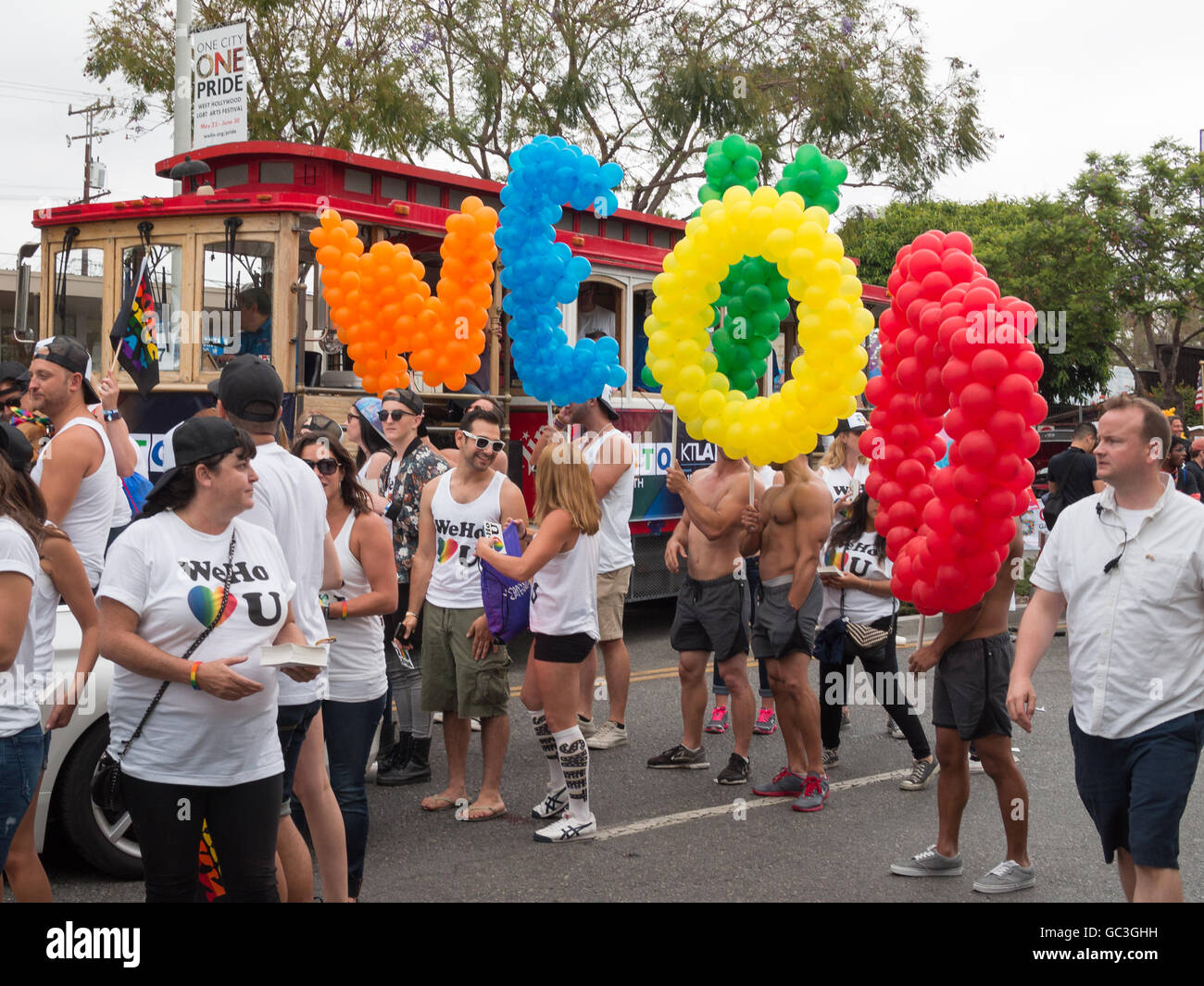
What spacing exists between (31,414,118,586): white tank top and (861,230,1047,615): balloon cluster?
3.11 metres

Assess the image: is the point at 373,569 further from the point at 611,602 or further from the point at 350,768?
the point at 611,602

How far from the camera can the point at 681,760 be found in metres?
6.82

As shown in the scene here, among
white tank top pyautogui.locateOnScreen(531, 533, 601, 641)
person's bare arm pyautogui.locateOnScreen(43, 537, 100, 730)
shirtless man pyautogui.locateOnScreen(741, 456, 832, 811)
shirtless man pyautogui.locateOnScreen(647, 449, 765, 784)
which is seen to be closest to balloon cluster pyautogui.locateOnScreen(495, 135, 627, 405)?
shirtless man pyautogui.locateOnScreen(647, 449, 765, 784)

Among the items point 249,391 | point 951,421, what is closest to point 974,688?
point 951,421

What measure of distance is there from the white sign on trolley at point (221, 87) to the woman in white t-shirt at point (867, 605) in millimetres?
9320

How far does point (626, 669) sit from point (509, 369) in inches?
127

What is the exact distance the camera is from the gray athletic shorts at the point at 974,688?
4941mm

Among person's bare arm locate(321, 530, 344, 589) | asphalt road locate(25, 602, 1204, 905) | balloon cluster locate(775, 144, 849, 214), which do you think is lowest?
asphalt road locate(25, 602, 1204, 905)

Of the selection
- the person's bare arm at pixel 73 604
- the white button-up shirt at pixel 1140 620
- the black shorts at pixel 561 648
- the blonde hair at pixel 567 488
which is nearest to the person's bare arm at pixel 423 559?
the blonde hair at pixel 567 488

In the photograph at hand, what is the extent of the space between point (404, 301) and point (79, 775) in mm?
3731

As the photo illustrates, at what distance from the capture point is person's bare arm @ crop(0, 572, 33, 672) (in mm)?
3256

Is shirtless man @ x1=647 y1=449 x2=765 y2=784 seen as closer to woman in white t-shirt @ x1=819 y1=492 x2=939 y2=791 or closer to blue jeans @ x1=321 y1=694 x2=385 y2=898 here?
woman in white t-shirt @ x1=819 y1=492 x2=939 y2=791

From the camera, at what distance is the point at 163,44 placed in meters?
17.6
